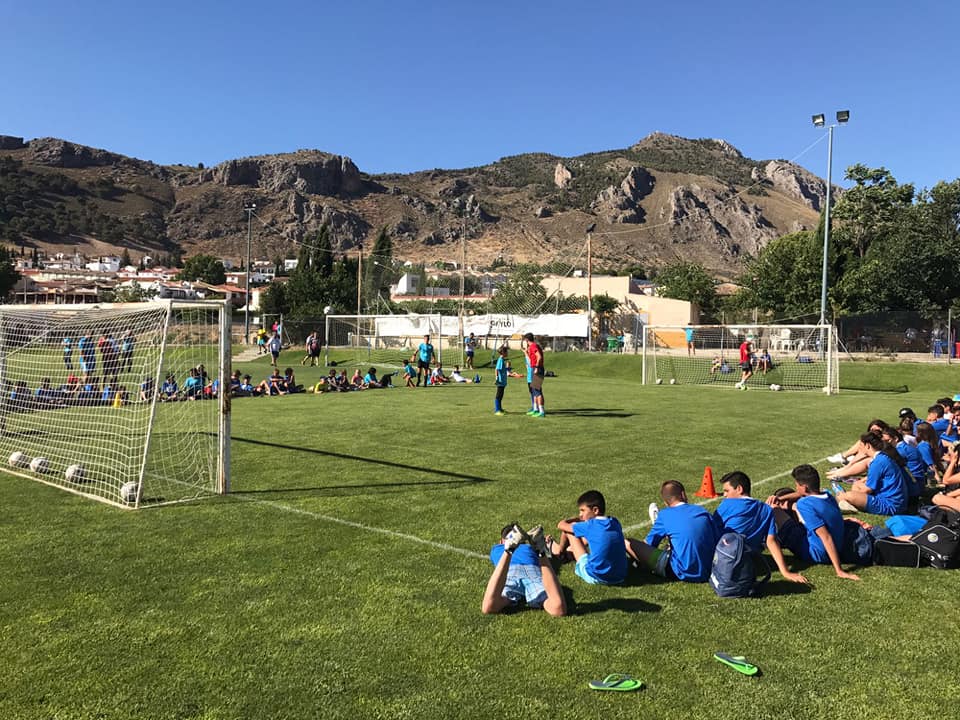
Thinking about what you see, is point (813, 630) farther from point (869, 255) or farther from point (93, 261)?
point (93, 261)

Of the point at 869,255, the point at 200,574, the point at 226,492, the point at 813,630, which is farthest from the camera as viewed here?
the point at 869,255

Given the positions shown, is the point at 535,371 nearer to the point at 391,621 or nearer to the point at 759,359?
the point at 391,621

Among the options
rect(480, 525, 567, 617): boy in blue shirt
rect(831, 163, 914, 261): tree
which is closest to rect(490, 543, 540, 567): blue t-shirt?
rect(480, 525, 567, 617): boy in blue shirt

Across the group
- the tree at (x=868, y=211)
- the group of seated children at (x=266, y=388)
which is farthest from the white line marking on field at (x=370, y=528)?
the tree at (x=868, y=211)

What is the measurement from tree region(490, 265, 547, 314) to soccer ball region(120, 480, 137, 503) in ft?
113

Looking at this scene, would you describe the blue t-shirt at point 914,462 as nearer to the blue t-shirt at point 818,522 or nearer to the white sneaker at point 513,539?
the blue t-shirt at point 818,522

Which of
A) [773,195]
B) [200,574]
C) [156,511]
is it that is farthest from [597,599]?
[773,195]

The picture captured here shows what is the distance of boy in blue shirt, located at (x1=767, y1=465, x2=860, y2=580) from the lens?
19.1 ft

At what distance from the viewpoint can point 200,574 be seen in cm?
554

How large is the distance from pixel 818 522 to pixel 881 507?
2544mm

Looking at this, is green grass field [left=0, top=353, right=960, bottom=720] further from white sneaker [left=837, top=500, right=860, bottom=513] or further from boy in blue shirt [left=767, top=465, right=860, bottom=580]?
white sneaker [left=837, top=500, right=860, bottom=513]

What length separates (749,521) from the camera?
5602 millimetres

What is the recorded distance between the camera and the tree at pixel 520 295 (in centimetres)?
4272

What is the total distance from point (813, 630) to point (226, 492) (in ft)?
21.3
